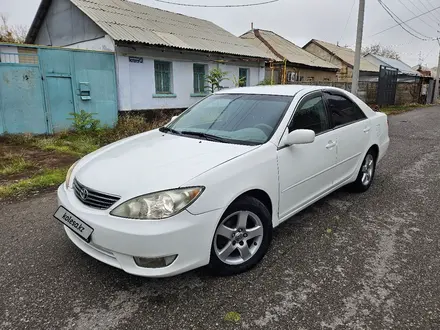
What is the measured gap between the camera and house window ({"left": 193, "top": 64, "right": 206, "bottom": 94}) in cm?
1362

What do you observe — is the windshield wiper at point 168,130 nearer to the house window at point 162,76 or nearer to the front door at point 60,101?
the front door at point 60,101

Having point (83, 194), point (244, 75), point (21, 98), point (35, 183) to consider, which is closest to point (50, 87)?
point (21, 98)

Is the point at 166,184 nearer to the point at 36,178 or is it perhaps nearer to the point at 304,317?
the point at 304,317

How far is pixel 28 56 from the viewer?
854cm

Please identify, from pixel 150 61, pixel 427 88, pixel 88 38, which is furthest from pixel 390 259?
pixel 427 88

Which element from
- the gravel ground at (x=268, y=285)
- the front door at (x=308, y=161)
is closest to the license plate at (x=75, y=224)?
the gravel ground at (x=268, y=285)

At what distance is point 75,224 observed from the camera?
7.90 ft

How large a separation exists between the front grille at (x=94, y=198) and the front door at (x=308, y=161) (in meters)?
1.45

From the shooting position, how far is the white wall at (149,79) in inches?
424

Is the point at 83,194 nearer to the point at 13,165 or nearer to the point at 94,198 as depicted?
the point at 94,198

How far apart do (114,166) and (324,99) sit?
2499 millimetres

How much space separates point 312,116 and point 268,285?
184 cm

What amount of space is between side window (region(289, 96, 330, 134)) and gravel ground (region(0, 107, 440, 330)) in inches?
42.4

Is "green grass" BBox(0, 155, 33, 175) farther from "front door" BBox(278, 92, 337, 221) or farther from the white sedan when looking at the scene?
"front door" BBox(278, 92, 337, 221)
